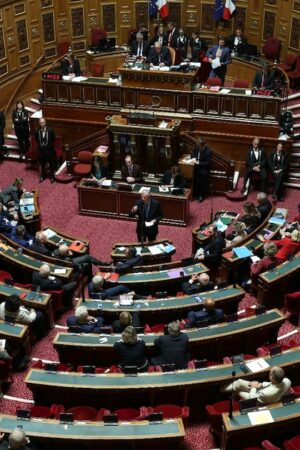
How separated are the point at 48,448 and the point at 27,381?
0.91m

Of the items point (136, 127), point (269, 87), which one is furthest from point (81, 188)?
point (269, 87)

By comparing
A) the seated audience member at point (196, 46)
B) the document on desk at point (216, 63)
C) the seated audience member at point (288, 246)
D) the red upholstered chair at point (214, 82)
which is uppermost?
the seated audience member at point (196, 46)

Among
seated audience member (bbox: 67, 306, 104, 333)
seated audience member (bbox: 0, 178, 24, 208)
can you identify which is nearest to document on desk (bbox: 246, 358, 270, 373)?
seated audience member (bbox: 67, 306, 104, 333)

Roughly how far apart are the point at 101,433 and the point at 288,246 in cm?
493

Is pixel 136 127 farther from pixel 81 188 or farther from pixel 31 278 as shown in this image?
pixel 31 278

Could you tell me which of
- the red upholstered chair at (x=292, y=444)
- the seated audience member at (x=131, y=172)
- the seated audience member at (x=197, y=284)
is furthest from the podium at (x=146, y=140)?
the red upholstered chair at (x=292, y=444)

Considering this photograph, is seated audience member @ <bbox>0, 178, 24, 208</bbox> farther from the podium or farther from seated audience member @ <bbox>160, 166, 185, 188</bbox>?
seated audience member @ <bbox>160, 166, 185, 188</bbox>

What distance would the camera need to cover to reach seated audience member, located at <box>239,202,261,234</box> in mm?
11511

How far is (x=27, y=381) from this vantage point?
25.5ft

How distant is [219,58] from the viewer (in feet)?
52.5

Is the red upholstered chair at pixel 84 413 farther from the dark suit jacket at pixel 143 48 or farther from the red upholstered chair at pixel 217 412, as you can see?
the dark suit jacket at pixel 143 48

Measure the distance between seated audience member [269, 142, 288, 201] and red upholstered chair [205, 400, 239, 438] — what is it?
7154mm

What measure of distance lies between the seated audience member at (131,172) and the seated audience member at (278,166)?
2.92m

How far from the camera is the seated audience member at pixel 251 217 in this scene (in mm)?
11511
